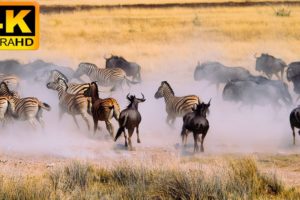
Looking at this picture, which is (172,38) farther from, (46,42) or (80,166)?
(80,166)

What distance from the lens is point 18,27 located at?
36.9 m

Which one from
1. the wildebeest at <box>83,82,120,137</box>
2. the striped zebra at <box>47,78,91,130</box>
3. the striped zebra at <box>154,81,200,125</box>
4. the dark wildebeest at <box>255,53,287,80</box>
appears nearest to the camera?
the wildebeest at <box>83,82,120,137</box>

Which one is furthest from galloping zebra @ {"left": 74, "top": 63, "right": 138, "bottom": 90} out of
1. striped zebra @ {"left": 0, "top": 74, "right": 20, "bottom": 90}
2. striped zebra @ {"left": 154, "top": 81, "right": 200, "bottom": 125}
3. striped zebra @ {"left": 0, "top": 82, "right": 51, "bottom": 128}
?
striped zebra @ {"left": 0, "top": 82, "right": 51, "bottom": 128}

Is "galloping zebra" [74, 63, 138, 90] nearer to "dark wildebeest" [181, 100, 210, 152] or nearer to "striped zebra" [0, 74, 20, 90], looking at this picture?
"striped zebra" [0, 74, 20, 90]

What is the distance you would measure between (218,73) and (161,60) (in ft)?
21.8

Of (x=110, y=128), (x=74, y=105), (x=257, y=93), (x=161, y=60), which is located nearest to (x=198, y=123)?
(x=110, y=128)

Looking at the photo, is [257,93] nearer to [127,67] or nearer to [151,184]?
[127,67]

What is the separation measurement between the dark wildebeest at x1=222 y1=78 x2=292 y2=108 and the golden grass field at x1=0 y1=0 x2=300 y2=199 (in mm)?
5705

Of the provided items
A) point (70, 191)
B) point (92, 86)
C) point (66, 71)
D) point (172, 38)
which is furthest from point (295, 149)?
point (172, 38)

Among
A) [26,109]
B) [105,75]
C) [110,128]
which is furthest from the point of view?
[105,75]

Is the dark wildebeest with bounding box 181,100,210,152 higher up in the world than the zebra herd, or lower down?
lower down

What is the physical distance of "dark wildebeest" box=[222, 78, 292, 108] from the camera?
2225cm

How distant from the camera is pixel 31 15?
42.8 meters

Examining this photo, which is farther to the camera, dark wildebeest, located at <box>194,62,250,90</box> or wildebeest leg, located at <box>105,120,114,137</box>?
dark wildebeest, located at <box>194,62,250,90</box>
